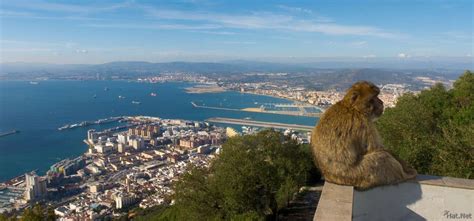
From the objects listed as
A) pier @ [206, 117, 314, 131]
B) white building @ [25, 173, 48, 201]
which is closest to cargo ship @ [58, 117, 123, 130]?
pier @ [206, 117, 314, 131]

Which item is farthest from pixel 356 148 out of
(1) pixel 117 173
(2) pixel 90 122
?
(2) pixel 90 122

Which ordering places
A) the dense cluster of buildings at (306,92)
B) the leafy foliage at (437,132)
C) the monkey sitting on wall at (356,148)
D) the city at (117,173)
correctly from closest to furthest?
the monkey sitting on wall at (356,148) → the leafy foliage at (437,132) → the city at (117,173) → the dense cluster of buildings at (306,92)

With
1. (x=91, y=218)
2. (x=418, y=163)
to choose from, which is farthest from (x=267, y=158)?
(x=91, y=218)

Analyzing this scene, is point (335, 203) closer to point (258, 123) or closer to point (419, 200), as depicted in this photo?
point (419, 200)

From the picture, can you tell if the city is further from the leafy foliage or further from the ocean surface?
the leafy foliage

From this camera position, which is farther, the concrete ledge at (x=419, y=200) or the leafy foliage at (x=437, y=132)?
the leafy foliage at (x=437, y=132)

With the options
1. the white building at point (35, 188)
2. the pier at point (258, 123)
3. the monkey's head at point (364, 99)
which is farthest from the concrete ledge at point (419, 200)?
the pier at point (258, 123)

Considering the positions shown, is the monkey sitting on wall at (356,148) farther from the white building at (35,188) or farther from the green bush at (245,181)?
the white building at (35,188)
